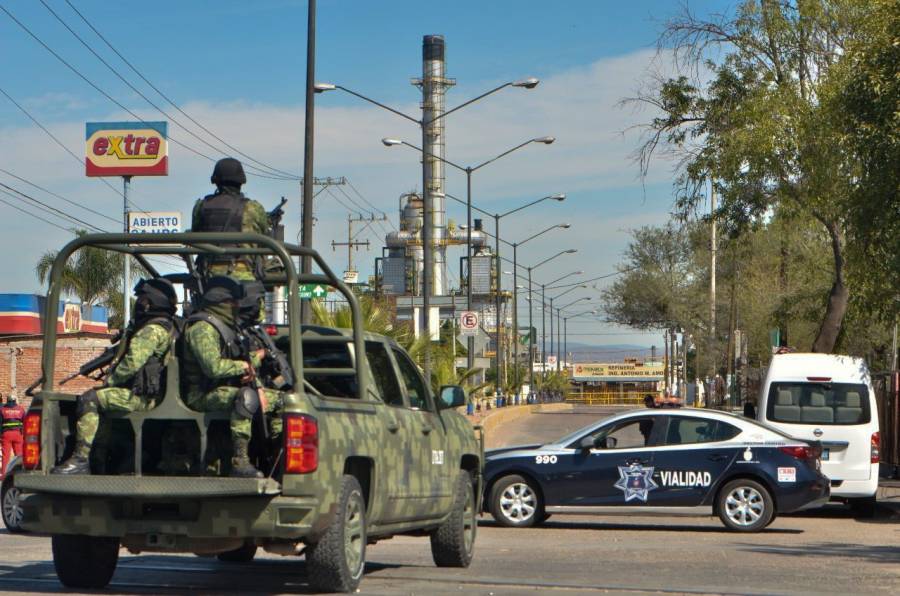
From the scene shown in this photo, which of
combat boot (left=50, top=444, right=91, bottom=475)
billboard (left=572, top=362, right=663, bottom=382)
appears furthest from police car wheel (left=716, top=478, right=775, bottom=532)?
billboard (left=572, top=362, right=663, bottom=382)

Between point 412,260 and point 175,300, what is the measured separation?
345ft

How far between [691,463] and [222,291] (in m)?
9.08

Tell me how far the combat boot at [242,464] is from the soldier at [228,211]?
152 cm

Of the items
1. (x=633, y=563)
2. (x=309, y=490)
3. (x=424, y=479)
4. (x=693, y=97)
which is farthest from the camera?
(x=693, y=97)

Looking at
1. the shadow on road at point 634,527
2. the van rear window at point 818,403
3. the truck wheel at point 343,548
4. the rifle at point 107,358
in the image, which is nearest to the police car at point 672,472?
the shadow on road at point 634,527

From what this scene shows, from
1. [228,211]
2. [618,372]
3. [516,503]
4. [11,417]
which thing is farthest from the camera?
[618,372]

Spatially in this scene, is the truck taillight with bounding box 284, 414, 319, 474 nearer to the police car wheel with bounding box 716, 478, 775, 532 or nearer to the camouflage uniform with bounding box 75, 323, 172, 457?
the camouflage uniform with bounding box 75, 323, 172, 457

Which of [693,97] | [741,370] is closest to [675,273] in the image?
[741,370]

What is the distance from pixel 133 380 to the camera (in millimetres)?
8539

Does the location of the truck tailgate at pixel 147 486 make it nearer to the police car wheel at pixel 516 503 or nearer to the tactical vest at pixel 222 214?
the tactical vest at pixel 222 214

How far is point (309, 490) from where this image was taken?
8.11 m

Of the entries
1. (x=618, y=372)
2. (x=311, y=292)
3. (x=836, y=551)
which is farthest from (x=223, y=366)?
(x=618, y=372)

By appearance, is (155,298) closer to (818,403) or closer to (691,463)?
(691,463)

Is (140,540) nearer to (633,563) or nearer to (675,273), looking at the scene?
(633,563)
